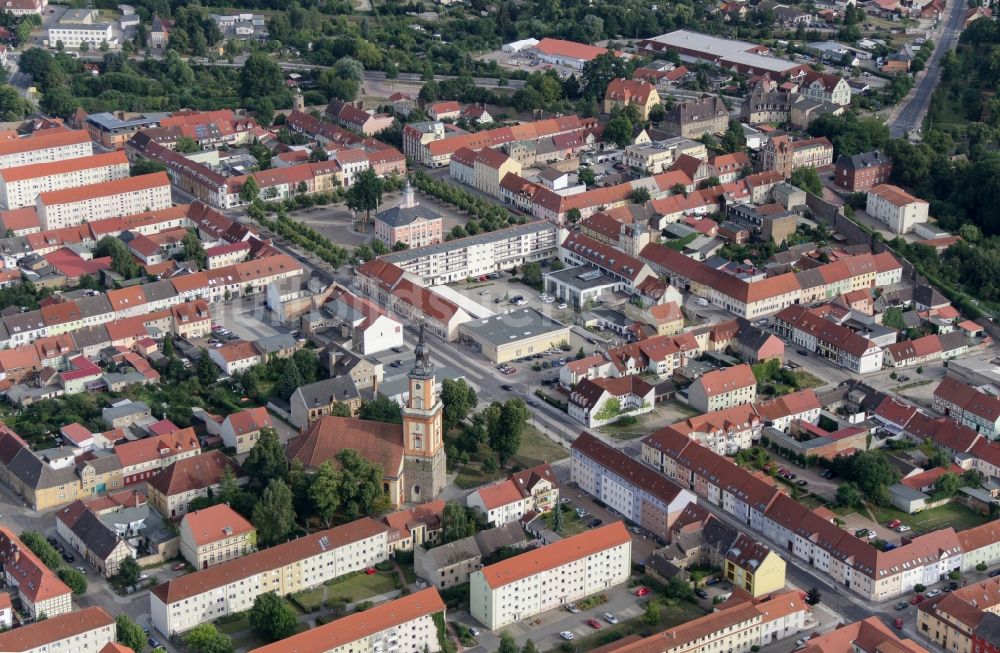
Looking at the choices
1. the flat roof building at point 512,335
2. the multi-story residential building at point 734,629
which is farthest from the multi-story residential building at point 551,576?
the flat roof building at point 512,335

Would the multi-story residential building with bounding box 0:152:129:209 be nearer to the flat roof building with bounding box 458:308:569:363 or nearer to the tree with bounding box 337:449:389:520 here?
the flat roof building with bounding box 458:308:569:363

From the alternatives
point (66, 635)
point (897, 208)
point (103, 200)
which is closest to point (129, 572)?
point (66, 635)

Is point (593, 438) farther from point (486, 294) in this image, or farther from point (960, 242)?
point (960, 242)

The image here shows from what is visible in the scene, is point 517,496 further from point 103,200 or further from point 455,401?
point 103,200

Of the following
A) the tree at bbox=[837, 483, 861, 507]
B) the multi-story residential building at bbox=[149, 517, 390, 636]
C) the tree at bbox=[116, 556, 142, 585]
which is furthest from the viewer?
the tree at bbox=[837, 483, 861, 507]

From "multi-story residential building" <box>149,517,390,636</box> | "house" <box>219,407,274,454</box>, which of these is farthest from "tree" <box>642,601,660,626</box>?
"house" <box>219,407,274,454</box>

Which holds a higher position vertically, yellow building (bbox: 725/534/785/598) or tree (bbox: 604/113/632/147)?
tree (bbox: 604/113/632/147)

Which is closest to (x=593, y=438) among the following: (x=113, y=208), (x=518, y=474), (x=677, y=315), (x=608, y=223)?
(x=518, y=474)
